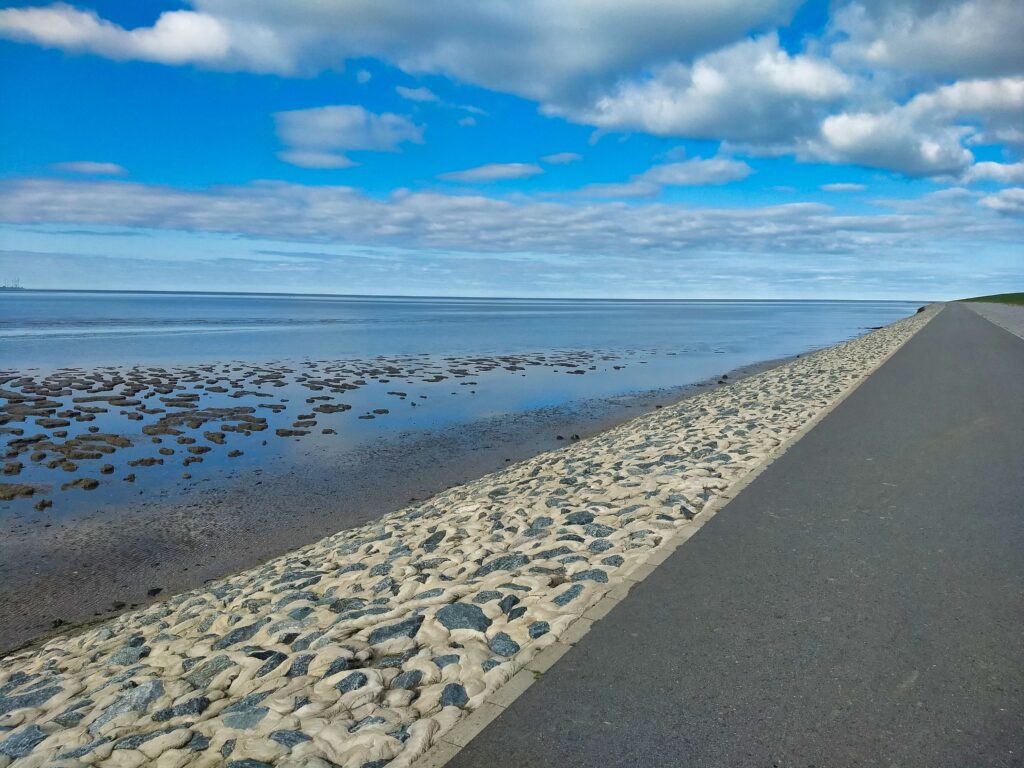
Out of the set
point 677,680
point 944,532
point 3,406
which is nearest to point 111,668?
point 677,680

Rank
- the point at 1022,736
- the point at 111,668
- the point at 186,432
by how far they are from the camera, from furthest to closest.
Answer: the point at 186,432 < the point at 111,668 < the point at 1022,736

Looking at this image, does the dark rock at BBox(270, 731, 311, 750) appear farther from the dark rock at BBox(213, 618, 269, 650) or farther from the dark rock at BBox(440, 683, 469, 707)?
the dark rock at BBox(213, 618, 269, 650)

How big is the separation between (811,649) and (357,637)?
338cm

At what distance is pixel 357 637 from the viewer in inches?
216

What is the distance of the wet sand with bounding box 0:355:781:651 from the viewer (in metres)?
9.42

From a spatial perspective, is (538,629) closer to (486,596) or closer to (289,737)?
(486,596)

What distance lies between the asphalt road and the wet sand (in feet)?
23.1

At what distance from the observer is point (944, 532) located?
291 inches

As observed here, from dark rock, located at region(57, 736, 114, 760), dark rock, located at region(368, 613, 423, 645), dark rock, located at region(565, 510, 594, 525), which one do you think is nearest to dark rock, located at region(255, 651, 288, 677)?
dark rock, located at region(368, 613, 423, 645)

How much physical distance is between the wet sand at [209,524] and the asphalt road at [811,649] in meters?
7.04

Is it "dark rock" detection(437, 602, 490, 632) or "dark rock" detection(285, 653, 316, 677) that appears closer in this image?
"dark rock" detection(285, 653, 316, 677)

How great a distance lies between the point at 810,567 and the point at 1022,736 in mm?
2480

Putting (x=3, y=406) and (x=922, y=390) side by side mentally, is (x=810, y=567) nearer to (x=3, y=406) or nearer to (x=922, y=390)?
(x=922, y=390)

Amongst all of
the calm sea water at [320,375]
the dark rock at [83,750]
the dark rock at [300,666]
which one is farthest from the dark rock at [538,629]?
the calm sea water at [320,375]
